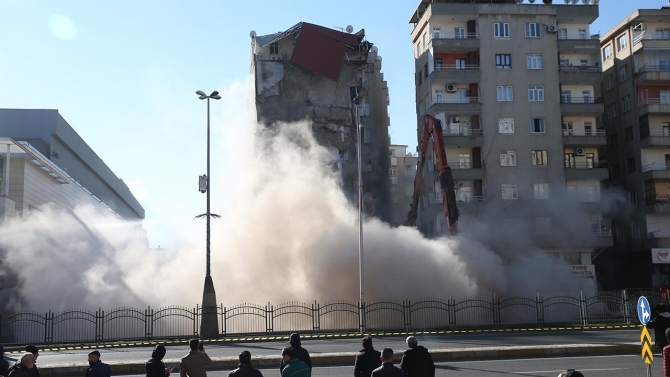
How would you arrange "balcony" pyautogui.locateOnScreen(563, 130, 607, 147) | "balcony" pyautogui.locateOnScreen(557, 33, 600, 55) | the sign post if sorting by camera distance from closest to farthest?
the sign post
"balcony" pyautogui.locateOnScreen(563, 130, 607, 147)
"balcony" pyautogui.locateOnScreen(557, 33, 600, 55)

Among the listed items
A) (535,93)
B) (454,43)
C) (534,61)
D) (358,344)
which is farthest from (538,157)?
(358,344)

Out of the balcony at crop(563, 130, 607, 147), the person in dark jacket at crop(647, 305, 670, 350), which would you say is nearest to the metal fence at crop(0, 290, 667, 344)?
the person in dark jacket at crop(647, 305, 670, 350)

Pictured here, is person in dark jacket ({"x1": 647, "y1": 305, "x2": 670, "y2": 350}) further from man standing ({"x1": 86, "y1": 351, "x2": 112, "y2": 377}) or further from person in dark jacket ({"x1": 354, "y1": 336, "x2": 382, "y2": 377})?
man standing ({"x1": 86, "y1": 351, "x2": 112, "y2": 377})

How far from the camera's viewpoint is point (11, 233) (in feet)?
141

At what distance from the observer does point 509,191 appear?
5581 cm

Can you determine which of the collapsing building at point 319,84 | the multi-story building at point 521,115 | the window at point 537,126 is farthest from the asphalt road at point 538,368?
the collapsing building at point 319,84

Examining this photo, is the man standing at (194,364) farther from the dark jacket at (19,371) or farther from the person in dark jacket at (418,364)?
the person in dark jacket at (418,364)

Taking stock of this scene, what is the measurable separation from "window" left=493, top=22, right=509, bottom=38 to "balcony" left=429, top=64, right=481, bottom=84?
3184 mm

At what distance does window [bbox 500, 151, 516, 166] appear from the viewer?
56281mm

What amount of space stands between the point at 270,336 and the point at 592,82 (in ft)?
127

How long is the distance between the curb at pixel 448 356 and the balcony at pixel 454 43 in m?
38.1

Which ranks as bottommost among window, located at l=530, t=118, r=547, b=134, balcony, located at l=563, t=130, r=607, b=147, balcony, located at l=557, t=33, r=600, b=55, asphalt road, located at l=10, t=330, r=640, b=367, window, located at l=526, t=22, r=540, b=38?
asphalt road, located at l=10, t=330, r=640, b=367

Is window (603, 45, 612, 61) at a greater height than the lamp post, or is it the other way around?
window (603, 45, 612, 61)

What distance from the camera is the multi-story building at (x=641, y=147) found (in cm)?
5603
